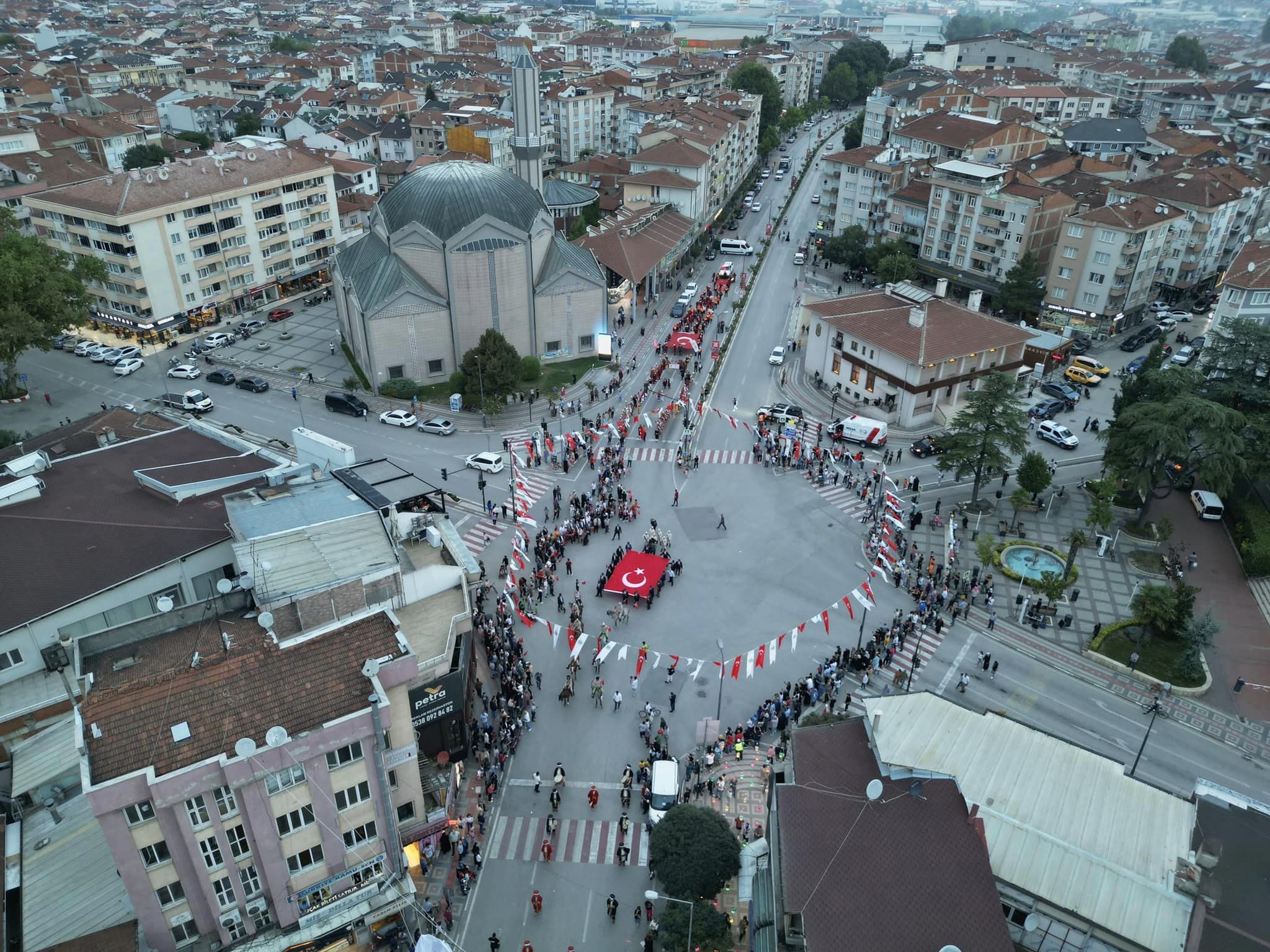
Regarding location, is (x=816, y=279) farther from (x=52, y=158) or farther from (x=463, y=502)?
(x=52, y=158)

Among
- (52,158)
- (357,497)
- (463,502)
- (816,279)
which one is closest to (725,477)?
(463,502)

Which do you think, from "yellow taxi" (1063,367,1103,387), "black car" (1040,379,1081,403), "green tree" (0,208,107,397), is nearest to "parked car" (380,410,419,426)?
"green tree" (0,208,107,397)

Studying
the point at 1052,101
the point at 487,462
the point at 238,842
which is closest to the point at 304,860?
the point at 238,842

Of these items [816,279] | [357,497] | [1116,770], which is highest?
[357,497]

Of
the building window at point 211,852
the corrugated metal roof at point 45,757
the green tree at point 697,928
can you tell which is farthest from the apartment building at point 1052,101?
the building window at point 211,852

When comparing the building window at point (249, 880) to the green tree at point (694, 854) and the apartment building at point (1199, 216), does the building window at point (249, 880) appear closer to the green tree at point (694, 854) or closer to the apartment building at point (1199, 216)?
the green tree at point (694, 854)

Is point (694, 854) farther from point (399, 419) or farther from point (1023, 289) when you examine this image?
point (1023, 289)
